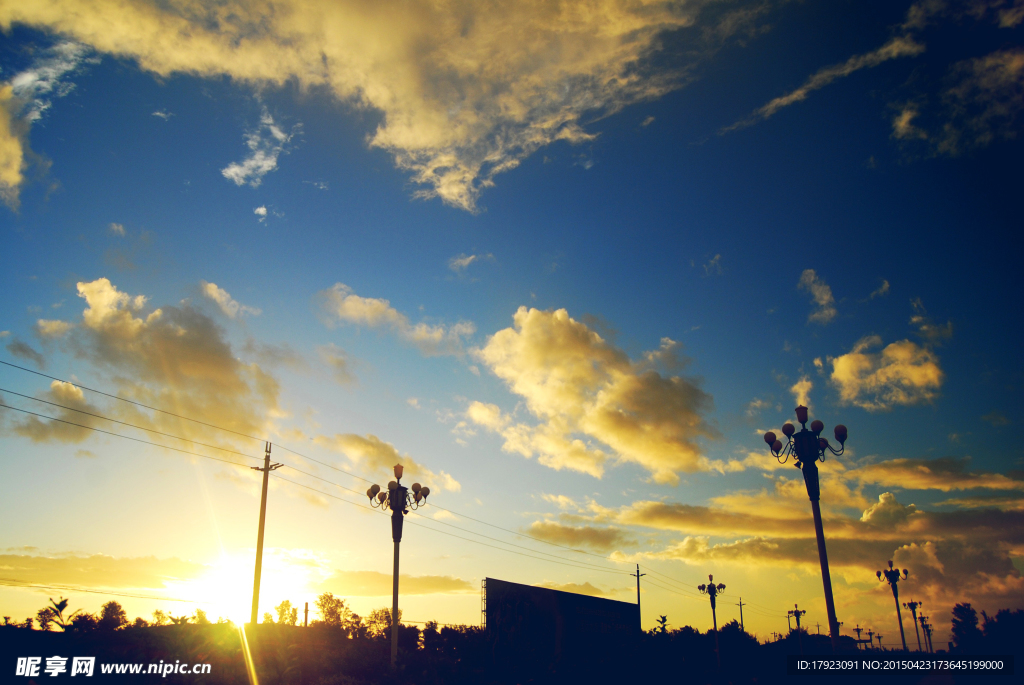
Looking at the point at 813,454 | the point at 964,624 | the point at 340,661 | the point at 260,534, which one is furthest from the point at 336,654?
the point at 964,624

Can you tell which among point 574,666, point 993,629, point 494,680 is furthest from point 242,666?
point 993,629

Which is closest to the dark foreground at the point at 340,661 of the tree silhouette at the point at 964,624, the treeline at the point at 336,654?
the treeline at the point at 336,654

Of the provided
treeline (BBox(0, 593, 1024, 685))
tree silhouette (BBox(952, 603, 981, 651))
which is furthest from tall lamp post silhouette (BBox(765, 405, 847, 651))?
tree silhouette (BBox(952, 603, 981, 651))

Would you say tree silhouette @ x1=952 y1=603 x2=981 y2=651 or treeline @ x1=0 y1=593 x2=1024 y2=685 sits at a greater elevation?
treeline @ x1=0 y1=593 x2=1024 y2=685

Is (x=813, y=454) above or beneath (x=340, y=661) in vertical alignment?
above

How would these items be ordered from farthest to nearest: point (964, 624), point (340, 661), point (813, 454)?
1. point (964, 624)
2. point (340, 661)
3. point (813, 454)

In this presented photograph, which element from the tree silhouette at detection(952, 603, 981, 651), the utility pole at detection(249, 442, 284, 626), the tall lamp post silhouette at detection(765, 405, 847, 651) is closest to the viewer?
the tall lamp post silhouette at detection(765, 405, 847, 651)

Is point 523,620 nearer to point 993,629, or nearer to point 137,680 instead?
point 137,680

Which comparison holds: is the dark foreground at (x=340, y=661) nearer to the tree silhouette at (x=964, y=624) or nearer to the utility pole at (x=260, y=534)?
the utility pole at (x=260, y=534)

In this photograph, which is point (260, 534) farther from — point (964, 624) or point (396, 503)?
point (964, 624)

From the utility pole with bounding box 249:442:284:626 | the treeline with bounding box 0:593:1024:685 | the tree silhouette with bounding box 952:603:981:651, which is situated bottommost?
the tree silhouette with bounding box 952:603:981:651

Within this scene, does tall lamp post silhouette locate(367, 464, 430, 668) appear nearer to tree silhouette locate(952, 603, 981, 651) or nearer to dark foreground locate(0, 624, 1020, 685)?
dark foreground locate(0, 624, 1020, 685)

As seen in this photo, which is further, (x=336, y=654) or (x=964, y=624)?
(x=964, y=624)

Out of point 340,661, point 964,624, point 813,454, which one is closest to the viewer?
point 813,454
